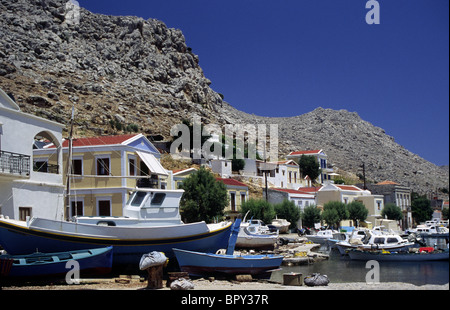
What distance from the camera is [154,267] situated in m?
16.9

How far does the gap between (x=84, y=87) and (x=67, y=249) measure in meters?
77.6

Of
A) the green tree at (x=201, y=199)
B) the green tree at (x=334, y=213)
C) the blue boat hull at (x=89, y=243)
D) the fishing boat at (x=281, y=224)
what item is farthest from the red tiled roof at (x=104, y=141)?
the green tree at (x=334, y=213)

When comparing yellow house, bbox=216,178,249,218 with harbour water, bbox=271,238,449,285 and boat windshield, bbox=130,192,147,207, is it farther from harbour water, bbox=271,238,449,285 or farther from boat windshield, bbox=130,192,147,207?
boat windshield, bbox=130,192,147,207

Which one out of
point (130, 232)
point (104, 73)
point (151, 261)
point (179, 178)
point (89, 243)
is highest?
point (104, 73)

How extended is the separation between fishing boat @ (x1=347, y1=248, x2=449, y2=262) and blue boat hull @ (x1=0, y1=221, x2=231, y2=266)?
14954 millimetres

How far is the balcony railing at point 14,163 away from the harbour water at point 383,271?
13.8m

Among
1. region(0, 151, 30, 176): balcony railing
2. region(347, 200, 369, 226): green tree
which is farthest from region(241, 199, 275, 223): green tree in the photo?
region(0, 151, 30, 176): balcony railing

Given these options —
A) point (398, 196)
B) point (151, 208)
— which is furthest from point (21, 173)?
point (398, 196)

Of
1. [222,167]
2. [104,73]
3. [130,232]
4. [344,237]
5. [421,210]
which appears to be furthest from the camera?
[104,73]

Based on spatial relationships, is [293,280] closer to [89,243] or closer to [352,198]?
[89,243]

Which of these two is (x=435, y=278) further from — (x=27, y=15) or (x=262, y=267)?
(x=27, y=15)

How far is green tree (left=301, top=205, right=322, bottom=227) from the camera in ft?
187

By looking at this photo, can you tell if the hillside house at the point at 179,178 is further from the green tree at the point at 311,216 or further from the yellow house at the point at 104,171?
the green tree at the point at 311,216

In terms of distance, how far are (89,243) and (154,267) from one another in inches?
195
